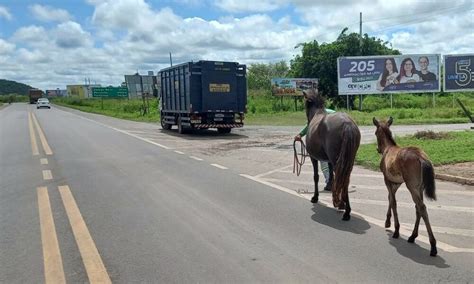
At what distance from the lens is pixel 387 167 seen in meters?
5.61

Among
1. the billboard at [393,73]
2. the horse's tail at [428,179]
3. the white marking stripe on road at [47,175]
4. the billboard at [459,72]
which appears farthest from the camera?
the billboard at [393,73]

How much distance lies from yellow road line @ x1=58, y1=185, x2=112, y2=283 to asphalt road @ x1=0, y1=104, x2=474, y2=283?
0.01 metres

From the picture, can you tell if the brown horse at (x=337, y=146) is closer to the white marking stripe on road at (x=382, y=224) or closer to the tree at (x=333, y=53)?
the white marking stripe on road at (x=382, y=224)

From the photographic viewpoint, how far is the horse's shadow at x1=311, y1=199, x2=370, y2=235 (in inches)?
236

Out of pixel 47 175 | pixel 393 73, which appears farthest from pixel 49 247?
pixel 393 73

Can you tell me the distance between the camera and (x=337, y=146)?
672 centimetres

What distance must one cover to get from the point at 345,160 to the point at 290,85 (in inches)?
1399

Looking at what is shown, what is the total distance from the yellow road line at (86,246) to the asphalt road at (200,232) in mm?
12

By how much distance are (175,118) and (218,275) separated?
19350 mm

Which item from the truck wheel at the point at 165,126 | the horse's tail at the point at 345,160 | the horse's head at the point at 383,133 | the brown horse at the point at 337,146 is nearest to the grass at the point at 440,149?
the brown horse at the point at 337,146

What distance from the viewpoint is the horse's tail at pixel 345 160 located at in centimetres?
644

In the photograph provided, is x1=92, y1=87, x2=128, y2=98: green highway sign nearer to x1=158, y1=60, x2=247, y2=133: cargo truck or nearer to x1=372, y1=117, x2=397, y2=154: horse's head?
x1=158, y1=60, x2=247, y2=133: cargo truck

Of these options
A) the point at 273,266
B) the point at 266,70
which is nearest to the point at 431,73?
the point at 273,266

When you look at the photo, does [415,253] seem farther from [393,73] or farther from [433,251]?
[393,73]
